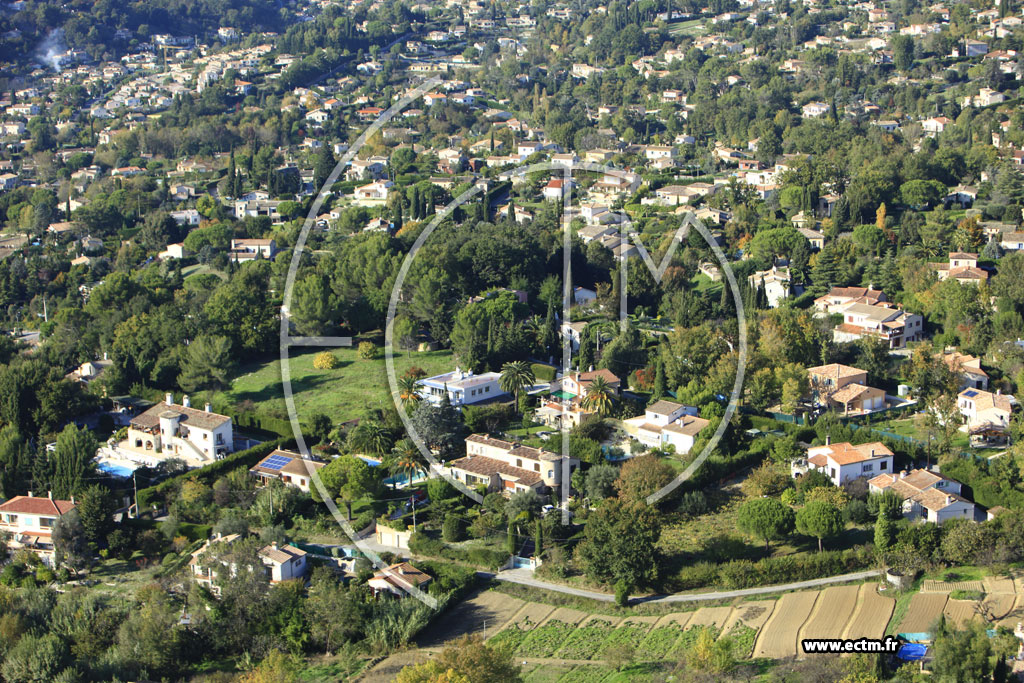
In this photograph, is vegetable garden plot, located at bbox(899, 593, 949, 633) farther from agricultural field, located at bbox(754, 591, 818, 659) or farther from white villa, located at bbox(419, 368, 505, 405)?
white villa, located at bbox(419, 368, 505, 405)

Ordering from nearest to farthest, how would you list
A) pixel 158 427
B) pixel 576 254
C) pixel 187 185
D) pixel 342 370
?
pixel 158 427 → pixel 342 370 → pixel 576 254 → pixel 187 185

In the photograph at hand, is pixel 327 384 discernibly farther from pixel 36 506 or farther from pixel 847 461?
pixel 847 461

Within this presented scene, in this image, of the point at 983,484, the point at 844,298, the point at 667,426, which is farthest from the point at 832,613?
the point at 844,298

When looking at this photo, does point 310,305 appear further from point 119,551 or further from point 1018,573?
point 1018,573

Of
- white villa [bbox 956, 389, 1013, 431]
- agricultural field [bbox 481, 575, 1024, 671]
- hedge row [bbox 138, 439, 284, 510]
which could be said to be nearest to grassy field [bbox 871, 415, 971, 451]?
white villa [bbox 956, 389, 1013, 431]

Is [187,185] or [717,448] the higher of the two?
[187,185]

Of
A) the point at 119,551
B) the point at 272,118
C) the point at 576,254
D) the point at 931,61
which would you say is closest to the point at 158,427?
the point at 119,551
